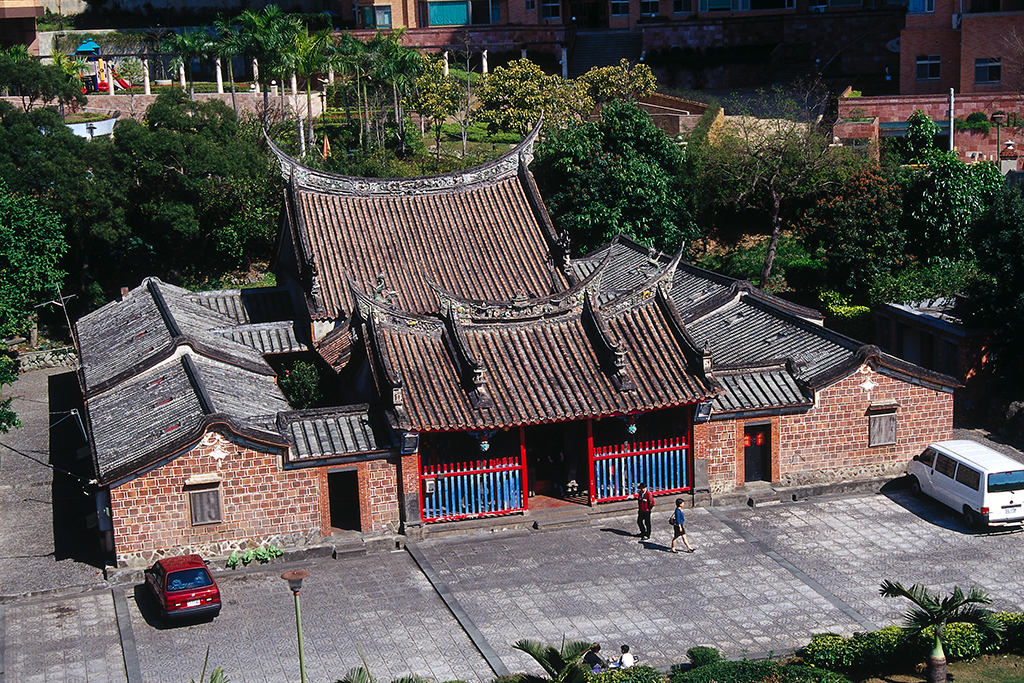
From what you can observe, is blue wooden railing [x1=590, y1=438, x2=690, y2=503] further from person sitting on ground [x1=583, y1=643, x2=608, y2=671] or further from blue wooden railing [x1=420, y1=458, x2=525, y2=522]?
person sitting on ground [x1=583, y1=643, x2=608, y2=671]

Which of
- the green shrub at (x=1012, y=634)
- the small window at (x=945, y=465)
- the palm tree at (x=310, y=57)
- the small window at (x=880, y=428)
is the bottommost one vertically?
the green shrub at (x=1012, y=634)

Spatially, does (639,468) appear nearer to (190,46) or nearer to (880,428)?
(880,428)

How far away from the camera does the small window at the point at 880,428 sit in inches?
1463

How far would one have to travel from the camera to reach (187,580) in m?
29.2

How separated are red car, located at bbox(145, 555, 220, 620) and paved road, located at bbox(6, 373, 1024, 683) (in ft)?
1.81

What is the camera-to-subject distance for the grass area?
2566 cm

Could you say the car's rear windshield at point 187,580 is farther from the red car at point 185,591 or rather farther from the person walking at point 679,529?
the person walking at point 679,529

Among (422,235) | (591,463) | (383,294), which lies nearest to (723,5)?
(422,235)

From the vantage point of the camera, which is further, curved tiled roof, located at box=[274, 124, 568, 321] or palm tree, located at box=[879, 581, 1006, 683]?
curved tiled roof, located at box=[274, 124, 568, 321]

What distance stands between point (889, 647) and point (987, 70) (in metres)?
49.2

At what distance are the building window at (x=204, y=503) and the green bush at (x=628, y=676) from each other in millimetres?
12619

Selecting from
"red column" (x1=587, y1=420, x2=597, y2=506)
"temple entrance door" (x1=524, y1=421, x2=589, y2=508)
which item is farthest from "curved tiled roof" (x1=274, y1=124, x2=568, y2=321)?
"red column" (x1=587, y1=420, x2=597, y2=506)

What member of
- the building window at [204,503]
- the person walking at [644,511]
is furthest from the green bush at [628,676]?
the building window at [204,503]

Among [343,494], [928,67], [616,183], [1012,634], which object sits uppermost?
[928,67]
